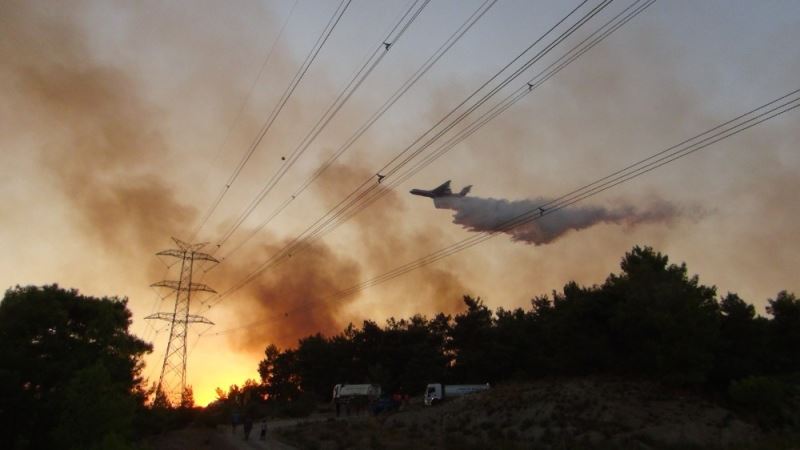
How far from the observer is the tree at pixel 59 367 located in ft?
118

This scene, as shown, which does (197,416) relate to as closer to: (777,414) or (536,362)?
(536,362)

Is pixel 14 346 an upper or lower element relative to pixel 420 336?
lower

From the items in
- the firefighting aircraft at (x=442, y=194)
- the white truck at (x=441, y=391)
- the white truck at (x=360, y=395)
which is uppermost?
the firefighting aircraft at (x=442, y=194)

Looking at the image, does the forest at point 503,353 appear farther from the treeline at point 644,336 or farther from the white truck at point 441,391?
the white truck at point 441,391

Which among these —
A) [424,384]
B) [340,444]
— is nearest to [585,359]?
[340,444]

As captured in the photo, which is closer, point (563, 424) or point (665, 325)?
point (563, 424)

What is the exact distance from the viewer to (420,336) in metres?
116

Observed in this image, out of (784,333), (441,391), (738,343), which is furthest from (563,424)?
Result: (784,333)

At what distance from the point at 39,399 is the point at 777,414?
6109 centimetres

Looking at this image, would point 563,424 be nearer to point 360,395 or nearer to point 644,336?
point 644,336

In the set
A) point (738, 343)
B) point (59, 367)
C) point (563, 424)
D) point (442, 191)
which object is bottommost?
point (563, 424)

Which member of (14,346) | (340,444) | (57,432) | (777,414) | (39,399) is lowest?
(777,414)

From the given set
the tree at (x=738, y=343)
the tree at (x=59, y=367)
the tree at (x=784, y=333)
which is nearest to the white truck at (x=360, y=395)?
the tree at (x=59, y=367)

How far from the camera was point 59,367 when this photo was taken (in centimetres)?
4244
